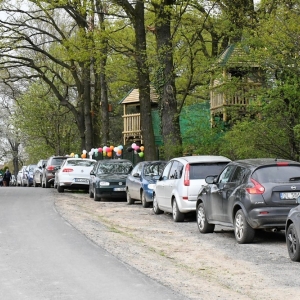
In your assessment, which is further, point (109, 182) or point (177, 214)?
point (109, 182)

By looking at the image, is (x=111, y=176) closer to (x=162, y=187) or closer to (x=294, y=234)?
(x=162, y=187)

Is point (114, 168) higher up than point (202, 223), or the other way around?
point (114, 168)

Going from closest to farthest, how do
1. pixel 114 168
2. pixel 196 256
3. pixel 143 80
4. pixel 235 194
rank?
pixel 196 256
pixel 235 194
pixel 114 168
pixel 143 80

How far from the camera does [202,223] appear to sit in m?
17.3

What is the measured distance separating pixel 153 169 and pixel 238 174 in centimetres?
1035

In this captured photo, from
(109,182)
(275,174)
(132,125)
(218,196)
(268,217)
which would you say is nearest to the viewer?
(268,217)

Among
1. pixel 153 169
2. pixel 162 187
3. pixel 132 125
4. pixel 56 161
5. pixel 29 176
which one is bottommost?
pixel 162 187

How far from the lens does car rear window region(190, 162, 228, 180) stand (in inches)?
768

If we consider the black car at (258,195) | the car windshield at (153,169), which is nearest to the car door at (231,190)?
the black car at (258,195)

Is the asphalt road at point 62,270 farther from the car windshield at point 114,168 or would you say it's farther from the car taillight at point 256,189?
the car windshield at point 114,168

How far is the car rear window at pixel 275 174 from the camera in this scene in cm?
1486

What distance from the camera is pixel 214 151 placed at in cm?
2869

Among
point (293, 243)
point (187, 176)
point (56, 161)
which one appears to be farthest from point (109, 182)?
point (293, 243)

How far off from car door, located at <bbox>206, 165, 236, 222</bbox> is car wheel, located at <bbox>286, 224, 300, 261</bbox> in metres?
3.23
